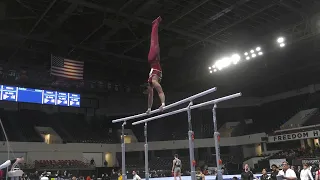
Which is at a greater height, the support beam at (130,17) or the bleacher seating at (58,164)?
the support beam at (130,17)

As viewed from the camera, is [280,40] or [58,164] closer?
[280,40]

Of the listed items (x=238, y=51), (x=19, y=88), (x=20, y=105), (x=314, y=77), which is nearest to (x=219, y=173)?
(x=238, y=51)

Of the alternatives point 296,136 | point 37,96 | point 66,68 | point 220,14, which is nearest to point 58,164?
point 37,96

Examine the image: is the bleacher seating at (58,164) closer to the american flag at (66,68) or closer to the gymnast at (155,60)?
the american flag at (66,68)

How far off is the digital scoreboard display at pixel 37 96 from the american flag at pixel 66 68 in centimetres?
399

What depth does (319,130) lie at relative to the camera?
75.7ft

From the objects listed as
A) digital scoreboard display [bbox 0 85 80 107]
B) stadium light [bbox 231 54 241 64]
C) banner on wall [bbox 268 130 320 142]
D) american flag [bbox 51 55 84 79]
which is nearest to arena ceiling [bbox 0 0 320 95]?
stadium light [bbox 231 54 241 64]

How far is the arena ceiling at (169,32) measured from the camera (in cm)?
1625

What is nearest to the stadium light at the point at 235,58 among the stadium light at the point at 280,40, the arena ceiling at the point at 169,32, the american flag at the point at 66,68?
the arena ceiling at the point at 169,32

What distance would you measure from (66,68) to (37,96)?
4349 mm

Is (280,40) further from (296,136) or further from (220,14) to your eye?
(296,136)

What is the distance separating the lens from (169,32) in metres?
19.5

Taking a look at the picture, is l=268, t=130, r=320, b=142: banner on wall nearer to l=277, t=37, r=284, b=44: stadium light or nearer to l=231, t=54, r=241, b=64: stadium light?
l=231, t=54, r=241, b=64: stadium light

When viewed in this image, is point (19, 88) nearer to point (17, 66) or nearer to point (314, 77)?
point (17, 66)
